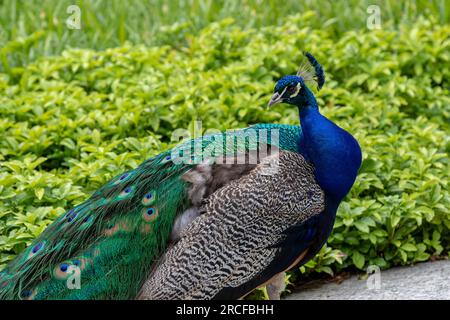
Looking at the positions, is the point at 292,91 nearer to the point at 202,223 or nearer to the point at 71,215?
the point at 202,223

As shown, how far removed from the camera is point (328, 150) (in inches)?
130

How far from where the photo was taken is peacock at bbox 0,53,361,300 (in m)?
3.13

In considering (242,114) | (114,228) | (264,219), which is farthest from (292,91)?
(242,114)

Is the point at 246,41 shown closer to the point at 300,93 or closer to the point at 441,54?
the point at 441,54

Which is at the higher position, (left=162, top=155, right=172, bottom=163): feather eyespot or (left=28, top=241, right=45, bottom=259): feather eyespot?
(left=162, top=155, right=172, bottom=163): feather eyespot

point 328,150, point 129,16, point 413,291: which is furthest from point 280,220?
point 129,16

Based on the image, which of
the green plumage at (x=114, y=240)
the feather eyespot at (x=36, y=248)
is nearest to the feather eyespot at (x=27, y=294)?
the green plumage at (x=114, y=240)

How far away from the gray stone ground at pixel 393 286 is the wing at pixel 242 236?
67 centimetres

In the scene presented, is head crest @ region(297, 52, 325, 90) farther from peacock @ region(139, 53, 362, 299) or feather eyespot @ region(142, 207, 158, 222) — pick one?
feather eyespot @ region(142, 207, 158, 222)

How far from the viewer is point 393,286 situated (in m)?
3.86

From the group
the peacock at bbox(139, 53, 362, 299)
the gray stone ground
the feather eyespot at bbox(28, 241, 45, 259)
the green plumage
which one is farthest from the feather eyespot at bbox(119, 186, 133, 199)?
the gray stone ground

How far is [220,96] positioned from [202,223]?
2.06 m

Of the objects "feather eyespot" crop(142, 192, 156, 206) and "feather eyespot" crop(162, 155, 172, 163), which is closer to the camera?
"feather eyespot" crop(142, 192, 156, 206)

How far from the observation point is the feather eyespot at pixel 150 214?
3.16m
